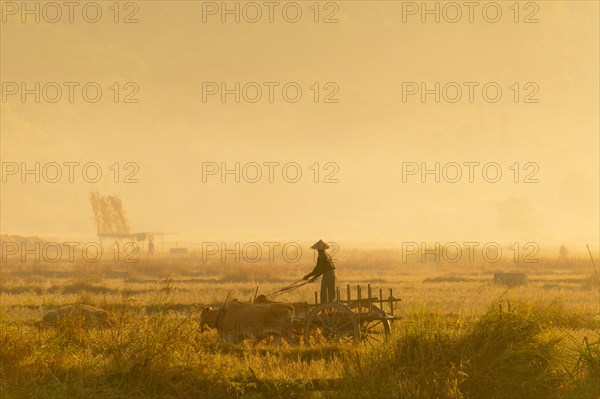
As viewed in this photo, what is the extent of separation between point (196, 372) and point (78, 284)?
1211 inches

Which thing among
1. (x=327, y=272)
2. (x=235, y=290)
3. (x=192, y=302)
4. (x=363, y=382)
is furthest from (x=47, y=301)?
(x=363, y=382)

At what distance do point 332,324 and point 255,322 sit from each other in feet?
5.48

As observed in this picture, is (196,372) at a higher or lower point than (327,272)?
lower

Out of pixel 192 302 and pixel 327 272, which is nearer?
pixel 327 272

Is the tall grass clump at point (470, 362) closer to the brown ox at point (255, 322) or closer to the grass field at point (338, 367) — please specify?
the grass field at point (338, 367)

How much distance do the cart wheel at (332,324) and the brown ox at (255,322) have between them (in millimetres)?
487

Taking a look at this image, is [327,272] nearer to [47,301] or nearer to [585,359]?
[585,359]

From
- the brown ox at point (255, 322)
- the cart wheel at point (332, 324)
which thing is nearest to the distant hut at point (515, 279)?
the cart wheel at point (332, 324)

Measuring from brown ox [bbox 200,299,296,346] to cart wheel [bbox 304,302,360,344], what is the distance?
487 mm

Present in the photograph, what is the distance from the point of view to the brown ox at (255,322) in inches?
676

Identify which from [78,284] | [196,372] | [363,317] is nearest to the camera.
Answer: [196,372]

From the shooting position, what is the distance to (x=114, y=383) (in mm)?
12320

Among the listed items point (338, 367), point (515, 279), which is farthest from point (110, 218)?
point (338, 367)

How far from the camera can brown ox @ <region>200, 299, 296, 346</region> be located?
17.2m
